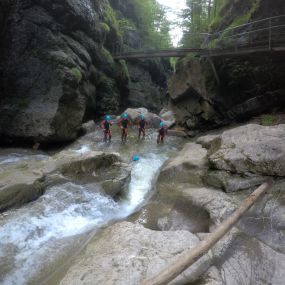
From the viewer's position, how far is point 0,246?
224 inches

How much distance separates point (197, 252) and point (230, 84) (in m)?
14.7

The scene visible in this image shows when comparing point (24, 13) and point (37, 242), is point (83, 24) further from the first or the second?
point (37, 242)

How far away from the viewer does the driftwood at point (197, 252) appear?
160 inches

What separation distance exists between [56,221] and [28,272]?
1.74 m

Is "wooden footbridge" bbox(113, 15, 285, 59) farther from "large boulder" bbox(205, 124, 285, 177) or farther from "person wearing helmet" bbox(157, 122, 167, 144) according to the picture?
"large boulder" bbox(205, 124, 285, 177)

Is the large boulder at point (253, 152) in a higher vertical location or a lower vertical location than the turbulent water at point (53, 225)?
higher

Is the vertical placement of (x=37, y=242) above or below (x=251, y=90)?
below

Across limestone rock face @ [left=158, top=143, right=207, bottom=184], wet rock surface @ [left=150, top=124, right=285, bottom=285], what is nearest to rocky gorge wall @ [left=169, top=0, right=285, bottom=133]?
wet rock surface @ [left=150, top=124, right=285, bottom=285]

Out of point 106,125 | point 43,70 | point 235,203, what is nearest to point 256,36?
point 106,125

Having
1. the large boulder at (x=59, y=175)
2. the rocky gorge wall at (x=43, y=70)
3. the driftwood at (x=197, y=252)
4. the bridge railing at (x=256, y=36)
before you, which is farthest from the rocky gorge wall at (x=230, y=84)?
the driftwood at (x=197, y=252)

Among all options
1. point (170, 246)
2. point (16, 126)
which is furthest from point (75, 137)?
point (170, 246)

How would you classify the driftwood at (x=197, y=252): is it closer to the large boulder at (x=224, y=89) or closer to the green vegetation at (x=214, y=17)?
the large boulder at (x=224, y=89)

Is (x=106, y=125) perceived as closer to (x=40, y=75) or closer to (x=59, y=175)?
(x=40, y=75)

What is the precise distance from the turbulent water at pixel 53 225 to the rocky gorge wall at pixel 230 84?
9.90m
